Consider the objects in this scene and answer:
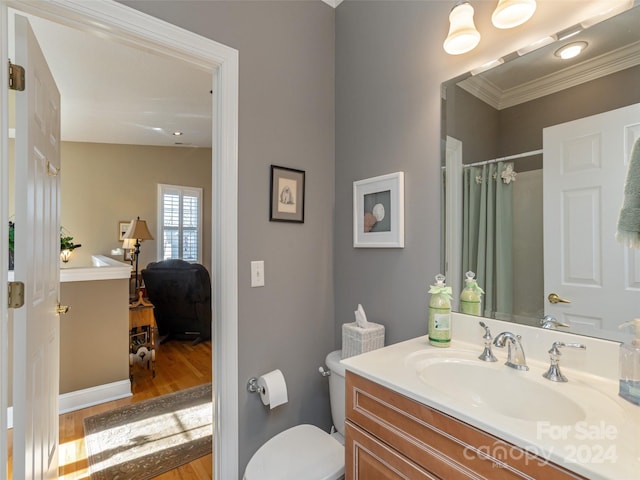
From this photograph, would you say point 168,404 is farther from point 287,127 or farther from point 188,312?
point 287,127

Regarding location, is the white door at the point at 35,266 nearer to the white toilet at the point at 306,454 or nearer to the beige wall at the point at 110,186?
the white toilet at the point at 306,454

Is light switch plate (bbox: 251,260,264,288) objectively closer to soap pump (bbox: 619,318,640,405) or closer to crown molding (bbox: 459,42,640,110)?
crown molding (bbox: 459,42,640,110)

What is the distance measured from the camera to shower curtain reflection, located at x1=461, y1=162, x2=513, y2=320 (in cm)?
117

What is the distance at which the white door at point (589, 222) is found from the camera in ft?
2.97

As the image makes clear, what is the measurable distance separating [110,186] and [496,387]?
6195mm

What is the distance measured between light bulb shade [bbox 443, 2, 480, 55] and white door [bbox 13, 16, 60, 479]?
1.59 m

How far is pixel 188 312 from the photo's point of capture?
379 centimetres

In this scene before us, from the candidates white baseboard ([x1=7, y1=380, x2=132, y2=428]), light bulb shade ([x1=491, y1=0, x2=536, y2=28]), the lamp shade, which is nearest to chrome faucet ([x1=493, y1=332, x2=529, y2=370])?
light bulb shade ([x1=491, y1=0, x2=536, y2=28])

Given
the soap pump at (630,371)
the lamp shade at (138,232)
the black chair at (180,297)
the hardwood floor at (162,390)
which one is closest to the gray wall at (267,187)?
the hardwood floor at (162,390)

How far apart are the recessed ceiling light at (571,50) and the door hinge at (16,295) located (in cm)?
199

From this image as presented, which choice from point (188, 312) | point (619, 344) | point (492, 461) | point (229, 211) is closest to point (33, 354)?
point (229, 211)

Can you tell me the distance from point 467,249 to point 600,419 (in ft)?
2.21

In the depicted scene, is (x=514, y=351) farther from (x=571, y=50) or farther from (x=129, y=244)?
(x=129, y=244)

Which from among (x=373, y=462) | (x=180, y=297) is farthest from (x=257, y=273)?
(x=180, y=297)
